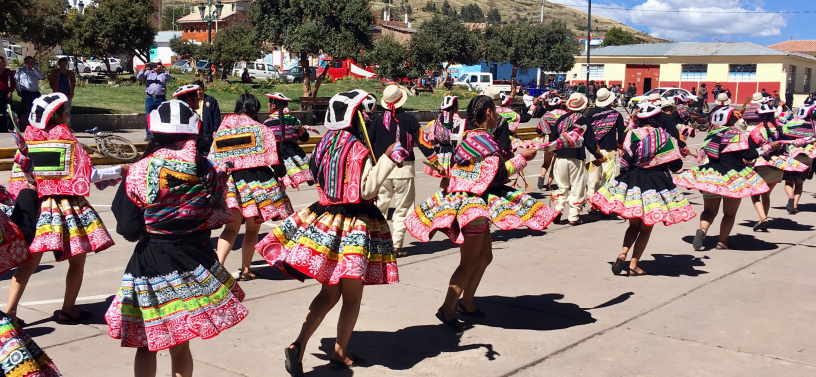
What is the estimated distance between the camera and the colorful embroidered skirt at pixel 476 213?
18.4ft

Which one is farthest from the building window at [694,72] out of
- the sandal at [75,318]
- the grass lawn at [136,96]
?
the sandal at [75,318]

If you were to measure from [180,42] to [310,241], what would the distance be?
225 ft

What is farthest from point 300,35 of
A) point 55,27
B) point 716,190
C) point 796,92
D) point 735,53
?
point 796,92

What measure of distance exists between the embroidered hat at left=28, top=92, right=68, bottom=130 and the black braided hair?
299 centimetres

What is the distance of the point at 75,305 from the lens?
6207 millimetres

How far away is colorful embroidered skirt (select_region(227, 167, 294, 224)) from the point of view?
674 cm

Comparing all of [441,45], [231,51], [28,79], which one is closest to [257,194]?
[28,79]

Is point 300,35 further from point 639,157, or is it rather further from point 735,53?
point 735,53

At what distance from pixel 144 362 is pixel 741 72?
62724 mm

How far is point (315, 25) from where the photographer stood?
26.2 m

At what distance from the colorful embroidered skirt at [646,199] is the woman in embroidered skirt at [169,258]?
4.56 meters

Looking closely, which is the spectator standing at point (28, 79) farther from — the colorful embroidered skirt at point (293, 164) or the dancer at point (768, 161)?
the dancer at point (768, 161)

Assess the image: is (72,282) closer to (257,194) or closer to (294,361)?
(257,194)

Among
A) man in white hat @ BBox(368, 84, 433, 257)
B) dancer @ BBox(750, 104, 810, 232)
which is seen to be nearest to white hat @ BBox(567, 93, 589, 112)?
dancer @ BBox(750, 104, 810, 232)
